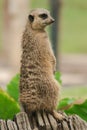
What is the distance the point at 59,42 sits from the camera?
17.0 metres

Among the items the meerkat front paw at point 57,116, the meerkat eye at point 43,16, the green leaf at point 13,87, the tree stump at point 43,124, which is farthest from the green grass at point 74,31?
the tree stump at point 43,124

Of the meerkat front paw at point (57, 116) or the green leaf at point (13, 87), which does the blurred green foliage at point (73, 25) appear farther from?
the meerkat front paw at point (57, 116)

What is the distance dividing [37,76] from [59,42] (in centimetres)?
1348

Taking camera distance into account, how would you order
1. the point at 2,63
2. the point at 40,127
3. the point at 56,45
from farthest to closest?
1. the point at 2,63
2. the point at 56,45
3. the point at 40,127

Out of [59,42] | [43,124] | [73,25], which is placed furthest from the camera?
[73,25]

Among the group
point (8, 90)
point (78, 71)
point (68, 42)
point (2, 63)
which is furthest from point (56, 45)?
point (68, 42)

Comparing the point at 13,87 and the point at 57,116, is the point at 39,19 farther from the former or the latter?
the point at 57,116

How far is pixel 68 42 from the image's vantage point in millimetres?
28953

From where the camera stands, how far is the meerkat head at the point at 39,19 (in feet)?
12.2

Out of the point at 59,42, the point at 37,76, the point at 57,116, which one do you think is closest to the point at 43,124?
the point at 57,116

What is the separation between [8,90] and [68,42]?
24920mm

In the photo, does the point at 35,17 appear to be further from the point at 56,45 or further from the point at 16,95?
the point at 56,45

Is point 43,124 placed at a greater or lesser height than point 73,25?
greater

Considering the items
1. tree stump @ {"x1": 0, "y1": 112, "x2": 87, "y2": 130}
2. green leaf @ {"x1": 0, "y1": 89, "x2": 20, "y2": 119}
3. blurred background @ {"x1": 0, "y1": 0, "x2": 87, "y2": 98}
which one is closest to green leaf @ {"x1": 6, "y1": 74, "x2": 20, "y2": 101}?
blurred background @ {"x1": 0, "y1": 0, "x2": 87, "y2": 98}
